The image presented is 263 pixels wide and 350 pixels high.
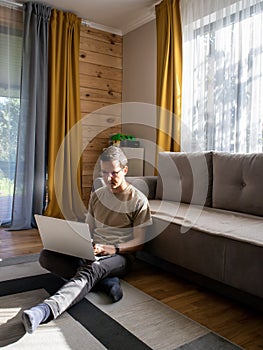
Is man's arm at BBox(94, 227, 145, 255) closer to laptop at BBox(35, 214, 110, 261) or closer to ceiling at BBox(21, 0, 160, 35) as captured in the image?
laptop at BBox(35, 214, 110, 261)

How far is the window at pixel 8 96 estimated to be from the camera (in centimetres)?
355

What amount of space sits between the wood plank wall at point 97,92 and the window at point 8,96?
0.76m

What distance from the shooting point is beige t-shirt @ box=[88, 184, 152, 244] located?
79.7 inches

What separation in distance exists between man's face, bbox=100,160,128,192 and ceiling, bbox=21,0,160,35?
2.37 m

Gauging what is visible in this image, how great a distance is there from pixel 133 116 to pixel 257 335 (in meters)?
3.16

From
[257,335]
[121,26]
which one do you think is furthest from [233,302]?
[121,26]

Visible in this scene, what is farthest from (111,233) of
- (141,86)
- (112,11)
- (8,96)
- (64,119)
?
(112,11)

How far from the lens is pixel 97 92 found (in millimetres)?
4227

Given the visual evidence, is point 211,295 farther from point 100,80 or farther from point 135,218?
point 100,80

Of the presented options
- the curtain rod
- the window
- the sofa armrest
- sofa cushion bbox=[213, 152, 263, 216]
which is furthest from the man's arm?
the curtain rod

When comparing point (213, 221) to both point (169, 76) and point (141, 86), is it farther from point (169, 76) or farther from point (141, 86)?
point (141, 86)

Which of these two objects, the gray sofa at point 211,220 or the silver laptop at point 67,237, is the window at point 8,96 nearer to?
the gray sofa at point 211,220

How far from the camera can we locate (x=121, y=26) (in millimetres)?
4227

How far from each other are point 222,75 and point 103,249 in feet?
6.28
